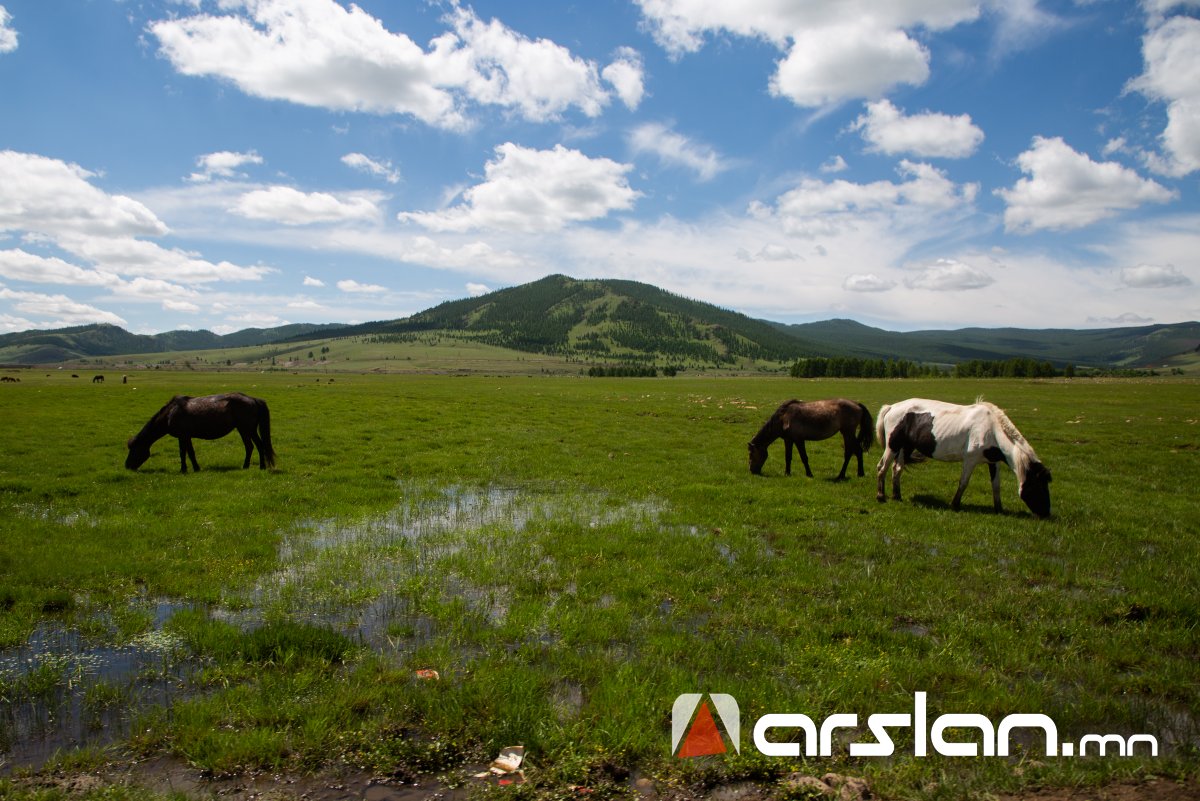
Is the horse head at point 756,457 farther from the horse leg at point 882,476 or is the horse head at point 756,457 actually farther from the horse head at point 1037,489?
the horse head at point 1037,489

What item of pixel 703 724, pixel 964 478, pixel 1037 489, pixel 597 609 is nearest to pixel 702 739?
pixel 703 724

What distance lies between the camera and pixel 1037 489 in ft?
41.8

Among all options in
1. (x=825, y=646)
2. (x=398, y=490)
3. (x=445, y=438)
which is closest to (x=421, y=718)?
(x=825, y=646)

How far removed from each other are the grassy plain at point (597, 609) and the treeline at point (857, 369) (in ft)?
466

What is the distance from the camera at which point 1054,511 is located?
530 inches

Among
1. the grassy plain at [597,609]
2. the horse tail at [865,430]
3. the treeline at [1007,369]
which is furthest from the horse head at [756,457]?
the treeline at [1007,369]

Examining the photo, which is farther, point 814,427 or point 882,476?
point 814,427

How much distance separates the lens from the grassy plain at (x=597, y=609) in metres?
5.07

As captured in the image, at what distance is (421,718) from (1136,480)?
2201 centimetres

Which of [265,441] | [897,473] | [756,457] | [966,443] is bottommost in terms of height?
[756,457]

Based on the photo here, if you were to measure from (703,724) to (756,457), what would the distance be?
14429 mm

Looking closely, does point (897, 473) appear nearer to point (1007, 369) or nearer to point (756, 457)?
point (756, 457)

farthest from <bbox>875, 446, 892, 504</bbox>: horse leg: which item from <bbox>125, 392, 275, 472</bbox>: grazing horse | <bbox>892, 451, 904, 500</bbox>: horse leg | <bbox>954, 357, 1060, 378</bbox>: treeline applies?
<bbox>954, 357, 1060, 378</bbox>: treeline

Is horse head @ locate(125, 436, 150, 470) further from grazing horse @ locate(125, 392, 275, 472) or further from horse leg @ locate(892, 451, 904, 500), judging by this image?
horse leg @ locate(892, 451, 904, 500)
